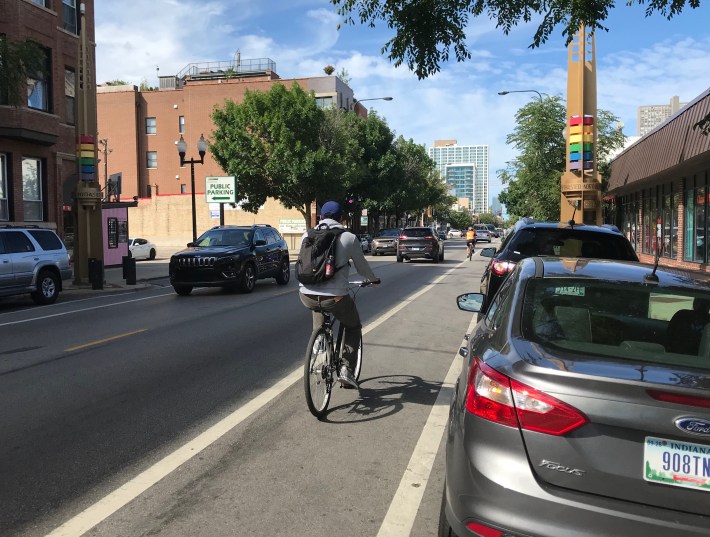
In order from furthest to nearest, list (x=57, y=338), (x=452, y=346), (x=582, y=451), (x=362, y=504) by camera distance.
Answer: (x=57, y=338) → (x=452, y=346) → (x=362, y=504) → (x=582, y=451)

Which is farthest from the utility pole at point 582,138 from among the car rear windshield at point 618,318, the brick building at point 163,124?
the brick building at point 163,124

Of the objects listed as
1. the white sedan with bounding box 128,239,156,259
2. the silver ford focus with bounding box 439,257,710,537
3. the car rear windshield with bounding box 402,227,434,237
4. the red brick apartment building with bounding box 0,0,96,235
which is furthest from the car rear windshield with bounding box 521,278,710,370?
the white sedan with bounding box 128,239,156,259

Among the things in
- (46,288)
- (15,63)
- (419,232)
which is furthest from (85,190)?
(419,232)

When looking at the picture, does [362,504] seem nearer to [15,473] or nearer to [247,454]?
[247,454]

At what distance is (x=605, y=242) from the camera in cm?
735

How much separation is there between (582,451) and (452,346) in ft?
21.6

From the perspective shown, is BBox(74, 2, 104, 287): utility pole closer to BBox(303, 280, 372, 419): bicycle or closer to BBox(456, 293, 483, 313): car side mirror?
BBox(303, 280, 372, 419): bicycle

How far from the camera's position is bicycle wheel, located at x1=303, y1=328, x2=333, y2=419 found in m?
5.20

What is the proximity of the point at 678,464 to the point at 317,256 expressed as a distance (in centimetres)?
362

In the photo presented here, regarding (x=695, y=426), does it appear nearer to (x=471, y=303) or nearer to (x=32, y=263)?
(x=471, y=303)

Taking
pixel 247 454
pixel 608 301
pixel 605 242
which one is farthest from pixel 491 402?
pixel 605 242

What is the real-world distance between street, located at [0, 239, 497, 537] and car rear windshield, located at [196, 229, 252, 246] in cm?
666

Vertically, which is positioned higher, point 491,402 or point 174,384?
point 491,402

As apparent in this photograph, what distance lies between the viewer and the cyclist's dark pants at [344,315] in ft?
18.3
